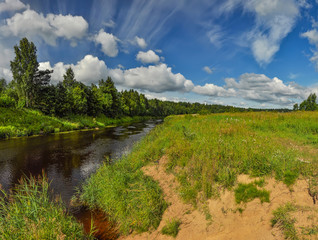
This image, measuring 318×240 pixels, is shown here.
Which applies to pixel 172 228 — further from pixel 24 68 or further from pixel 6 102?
pixel 24 68

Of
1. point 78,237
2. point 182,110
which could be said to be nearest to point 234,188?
point 78,237

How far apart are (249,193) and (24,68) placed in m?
45.3

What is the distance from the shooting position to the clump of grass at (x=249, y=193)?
15.8 feet

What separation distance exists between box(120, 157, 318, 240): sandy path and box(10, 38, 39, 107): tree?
1610 inches

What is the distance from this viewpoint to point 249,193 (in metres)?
5.00

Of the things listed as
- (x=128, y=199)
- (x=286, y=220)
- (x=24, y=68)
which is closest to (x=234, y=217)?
(x=286, y=220)

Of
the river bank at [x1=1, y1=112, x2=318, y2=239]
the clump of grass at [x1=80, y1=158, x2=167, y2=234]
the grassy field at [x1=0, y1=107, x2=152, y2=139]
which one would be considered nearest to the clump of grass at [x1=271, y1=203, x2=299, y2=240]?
the river bank at [x1=1, y1=112, x2=318, y2=239]

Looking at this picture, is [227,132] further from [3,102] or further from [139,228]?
[3,102]

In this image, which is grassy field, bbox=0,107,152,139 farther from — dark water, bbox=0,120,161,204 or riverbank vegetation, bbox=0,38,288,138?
dark water, bbox=0,120,161,204

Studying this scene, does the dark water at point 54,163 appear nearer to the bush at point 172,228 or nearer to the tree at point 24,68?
the bush at point 172,228

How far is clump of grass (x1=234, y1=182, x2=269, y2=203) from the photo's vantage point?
4.80 metres

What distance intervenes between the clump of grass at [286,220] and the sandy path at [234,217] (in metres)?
0.14

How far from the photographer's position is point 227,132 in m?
10.2

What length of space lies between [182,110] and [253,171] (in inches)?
5549
